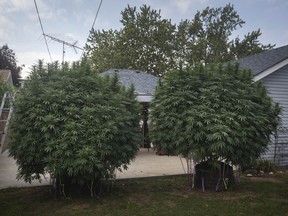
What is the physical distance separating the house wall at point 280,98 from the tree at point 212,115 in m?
3.64

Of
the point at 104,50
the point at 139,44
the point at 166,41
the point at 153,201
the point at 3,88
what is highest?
the point at 166,41

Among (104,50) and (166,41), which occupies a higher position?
(166,41)

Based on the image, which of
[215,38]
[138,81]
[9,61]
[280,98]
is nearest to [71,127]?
[280,98]

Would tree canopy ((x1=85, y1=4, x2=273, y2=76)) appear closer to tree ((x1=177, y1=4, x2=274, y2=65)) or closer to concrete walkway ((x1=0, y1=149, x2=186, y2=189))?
tree ((x1=177, y1=4, x2=274, y2=65))

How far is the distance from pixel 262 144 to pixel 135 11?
28.1 meters

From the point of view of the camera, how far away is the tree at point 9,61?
1089 inches

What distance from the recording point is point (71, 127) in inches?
204

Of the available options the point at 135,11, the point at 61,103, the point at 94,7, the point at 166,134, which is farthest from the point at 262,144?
the point at 135,11

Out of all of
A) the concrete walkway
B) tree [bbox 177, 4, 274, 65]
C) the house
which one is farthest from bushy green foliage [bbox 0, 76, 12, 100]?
tree [bbox 177, 4, 274, 65]

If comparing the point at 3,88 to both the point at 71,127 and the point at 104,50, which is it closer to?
the point at 71,127

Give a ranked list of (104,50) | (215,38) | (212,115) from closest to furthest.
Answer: (212,115), (104,50), (215,38)

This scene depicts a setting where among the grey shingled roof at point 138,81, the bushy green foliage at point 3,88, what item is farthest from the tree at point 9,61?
the bushy green foliage at point 3,88

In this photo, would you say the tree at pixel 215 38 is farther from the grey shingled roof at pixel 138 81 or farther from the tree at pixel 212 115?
the tree at pixel 212 115

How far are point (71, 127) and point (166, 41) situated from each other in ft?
88.5
